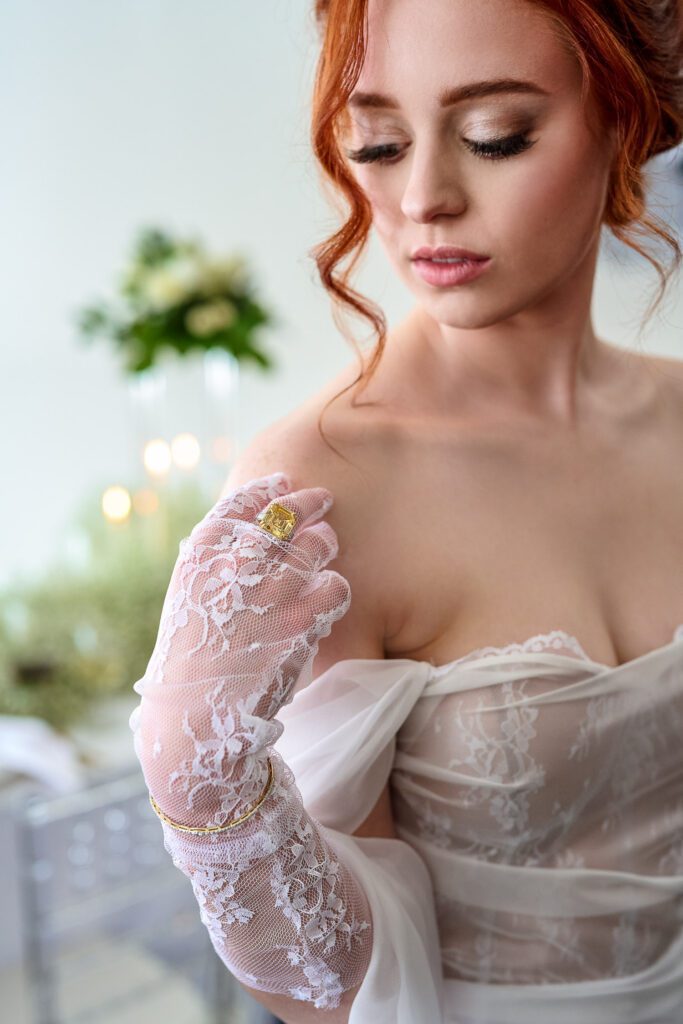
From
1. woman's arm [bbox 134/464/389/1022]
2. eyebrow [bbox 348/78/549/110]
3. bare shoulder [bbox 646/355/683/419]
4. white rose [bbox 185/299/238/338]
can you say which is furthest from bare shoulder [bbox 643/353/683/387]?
white rose [bbox 185/299/238/338]

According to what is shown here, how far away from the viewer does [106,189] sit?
11.3 feet

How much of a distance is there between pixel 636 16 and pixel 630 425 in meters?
0.40

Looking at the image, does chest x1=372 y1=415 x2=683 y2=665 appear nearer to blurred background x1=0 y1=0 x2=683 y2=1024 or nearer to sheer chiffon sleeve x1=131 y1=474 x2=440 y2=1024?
sheer chiffon sleeve x1=131 y1=474 x2=440 y2=1024

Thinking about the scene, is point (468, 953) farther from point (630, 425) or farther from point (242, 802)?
point (630, 425)

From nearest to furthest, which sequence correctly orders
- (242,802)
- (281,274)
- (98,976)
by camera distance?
(242,802) → (98,976) → (281,274)

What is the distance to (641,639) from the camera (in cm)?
96

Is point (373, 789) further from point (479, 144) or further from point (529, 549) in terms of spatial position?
point (479, 144)

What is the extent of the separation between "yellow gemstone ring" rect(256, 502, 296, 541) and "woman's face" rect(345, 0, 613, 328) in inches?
9.1

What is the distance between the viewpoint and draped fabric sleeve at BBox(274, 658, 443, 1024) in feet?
2.70

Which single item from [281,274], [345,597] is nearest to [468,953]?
[345,597]

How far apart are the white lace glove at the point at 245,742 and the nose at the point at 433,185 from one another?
256mm

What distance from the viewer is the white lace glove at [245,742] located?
2.27 ft

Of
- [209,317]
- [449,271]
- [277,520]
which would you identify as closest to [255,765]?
[277,520]

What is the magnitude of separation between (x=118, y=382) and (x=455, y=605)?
8.95 ft
